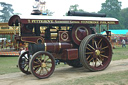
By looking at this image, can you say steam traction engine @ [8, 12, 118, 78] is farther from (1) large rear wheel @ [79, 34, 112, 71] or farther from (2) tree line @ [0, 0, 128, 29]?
(2) tree line @ [0, 0, 128, 29]

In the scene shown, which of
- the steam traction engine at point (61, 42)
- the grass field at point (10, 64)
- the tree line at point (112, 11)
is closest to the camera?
the steam traction engine at point (61, 42)

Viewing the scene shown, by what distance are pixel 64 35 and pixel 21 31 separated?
1.72 meters

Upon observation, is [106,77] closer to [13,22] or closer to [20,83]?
[20,83]

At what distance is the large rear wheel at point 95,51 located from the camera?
9.05m

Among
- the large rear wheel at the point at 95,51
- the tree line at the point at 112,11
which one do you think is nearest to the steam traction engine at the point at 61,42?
the large rear wheel at the point at 95,51

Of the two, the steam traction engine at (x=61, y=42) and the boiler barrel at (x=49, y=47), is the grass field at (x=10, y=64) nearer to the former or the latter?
the steam traction engine at (x=61, y=42)

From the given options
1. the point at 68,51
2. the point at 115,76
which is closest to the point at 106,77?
the point at 115,76

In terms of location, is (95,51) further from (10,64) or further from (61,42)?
(10,64)

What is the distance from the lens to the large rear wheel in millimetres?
9055

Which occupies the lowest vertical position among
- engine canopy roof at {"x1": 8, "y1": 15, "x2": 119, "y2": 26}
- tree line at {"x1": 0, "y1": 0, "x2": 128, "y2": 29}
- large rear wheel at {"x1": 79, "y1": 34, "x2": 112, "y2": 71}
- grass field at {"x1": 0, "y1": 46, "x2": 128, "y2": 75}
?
grass field at {"x1": 0, "y1": 46, "x2": 128, "y2": 75}

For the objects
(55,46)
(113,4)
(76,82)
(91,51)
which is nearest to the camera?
(76,82)

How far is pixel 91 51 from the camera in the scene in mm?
9625

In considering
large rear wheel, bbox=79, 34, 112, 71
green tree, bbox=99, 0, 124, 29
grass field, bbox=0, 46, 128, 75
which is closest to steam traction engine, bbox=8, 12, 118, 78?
large rear wheel, bbox=79, 34, 112, 71

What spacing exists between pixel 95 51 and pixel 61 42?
5.00ft
